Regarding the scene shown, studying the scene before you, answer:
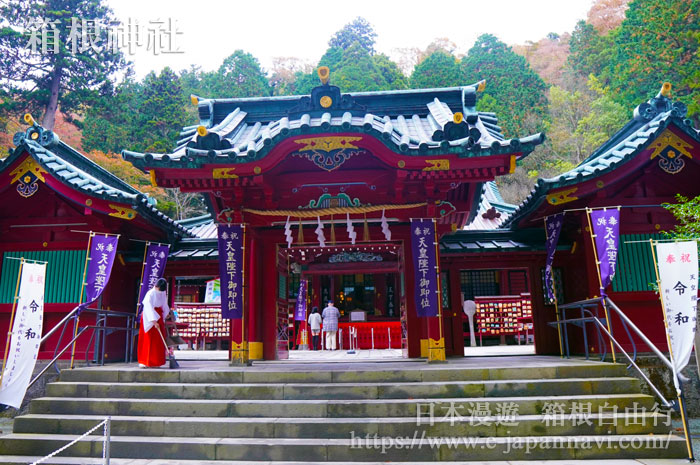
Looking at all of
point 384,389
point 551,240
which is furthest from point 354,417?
point 551,240

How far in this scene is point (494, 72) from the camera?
4247 cm

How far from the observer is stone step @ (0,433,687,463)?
629 cm

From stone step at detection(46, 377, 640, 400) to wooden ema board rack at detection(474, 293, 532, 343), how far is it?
12909mm

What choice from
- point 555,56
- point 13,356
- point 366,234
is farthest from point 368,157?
point 555,56

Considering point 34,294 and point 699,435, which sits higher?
point 34,294

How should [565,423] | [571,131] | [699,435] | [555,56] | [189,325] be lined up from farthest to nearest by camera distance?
[555,56] < [571,131] < [189,325] < [699,435] < [565,423]

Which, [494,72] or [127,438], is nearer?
[127,438]

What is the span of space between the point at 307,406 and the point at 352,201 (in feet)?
15.4

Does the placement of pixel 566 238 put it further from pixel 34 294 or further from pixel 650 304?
pixel 34 294

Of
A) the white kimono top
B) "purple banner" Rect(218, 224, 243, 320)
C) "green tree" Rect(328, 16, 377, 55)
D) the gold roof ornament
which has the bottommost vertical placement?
the white kimono top

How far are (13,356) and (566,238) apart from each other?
1164 cm

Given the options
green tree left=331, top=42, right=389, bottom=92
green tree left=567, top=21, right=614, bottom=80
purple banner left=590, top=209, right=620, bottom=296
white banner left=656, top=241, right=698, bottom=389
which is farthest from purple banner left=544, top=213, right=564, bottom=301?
green tree left=567, top=21, right=614, bottom=80

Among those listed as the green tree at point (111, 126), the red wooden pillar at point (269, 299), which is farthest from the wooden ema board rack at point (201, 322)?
the green tree at point (111, 126)

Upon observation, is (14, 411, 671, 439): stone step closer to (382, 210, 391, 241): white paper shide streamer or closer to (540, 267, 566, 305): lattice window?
(382, 210, 391, 241): white paper shide streamer
